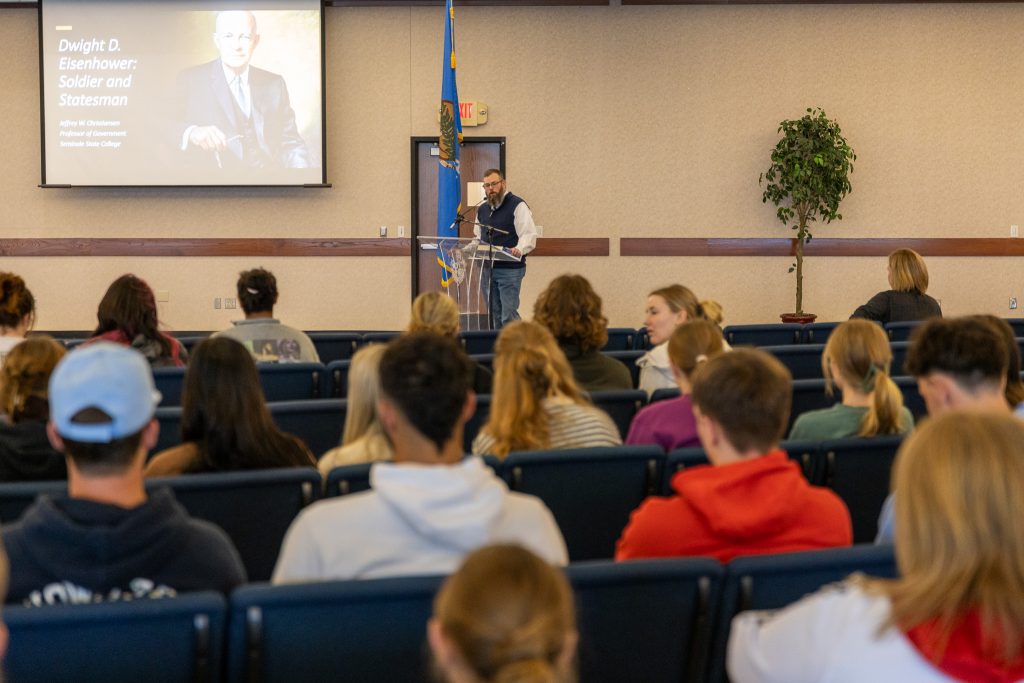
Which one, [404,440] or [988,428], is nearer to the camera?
[988,428]

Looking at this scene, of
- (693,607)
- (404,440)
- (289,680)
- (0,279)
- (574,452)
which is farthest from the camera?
(0,279)

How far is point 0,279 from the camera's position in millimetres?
5000

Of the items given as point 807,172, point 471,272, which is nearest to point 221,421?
point 471,272

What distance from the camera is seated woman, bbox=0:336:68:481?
310 cm

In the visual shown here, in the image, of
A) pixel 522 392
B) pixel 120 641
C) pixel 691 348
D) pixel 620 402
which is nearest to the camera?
pixel 120 641

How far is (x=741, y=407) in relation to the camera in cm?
225

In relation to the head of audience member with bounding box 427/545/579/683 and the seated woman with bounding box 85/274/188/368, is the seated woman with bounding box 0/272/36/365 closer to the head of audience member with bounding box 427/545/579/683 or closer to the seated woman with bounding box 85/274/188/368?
the seated woman with bounding box 85/274/188/368

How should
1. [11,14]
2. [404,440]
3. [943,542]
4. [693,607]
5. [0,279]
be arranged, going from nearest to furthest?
1. [943,542]
2. [693,607]
3. [404,440]
4. [0,279]
5. [11,14]

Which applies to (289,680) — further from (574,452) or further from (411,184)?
(411,184)

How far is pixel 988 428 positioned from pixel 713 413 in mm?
930

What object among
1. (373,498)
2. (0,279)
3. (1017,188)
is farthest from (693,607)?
(1017,188)

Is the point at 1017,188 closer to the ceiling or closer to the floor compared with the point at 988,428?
closer to the ceiling

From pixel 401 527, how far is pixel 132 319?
127 inches

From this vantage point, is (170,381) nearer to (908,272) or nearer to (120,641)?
(120,641)
